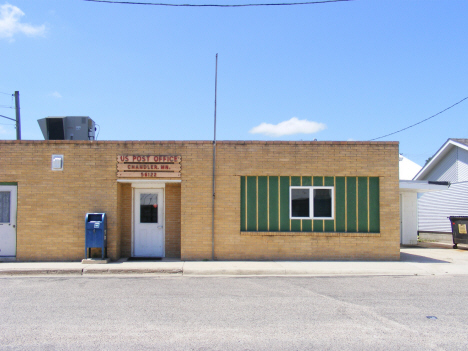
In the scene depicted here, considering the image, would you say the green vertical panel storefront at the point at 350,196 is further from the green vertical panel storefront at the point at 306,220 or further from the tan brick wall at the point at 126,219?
the tan brick wall at the point at 126,219

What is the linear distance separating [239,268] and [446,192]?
1502 centimetres

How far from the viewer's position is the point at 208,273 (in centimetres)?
1064

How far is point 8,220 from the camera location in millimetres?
12148

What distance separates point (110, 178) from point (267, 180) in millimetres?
4592

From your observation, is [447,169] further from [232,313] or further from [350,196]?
[232,313]

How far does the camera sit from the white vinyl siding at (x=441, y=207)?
20.2 m

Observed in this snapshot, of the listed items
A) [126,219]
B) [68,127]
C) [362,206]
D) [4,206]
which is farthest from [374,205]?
[4,206]

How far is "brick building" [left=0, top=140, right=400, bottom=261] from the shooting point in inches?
476

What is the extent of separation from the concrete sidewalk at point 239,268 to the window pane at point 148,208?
4.71 ft

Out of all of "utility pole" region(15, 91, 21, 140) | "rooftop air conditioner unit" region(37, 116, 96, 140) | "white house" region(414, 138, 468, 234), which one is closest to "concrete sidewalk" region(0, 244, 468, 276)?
"rooftop air conditioner unit" region(37, 116, 96, 140)

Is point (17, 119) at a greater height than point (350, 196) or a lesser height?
greater

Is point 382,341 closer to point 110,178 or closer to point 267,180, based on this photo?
point 267,180

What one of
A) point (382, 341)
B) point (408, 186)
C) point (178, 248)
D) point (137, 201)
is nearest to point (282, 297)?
point (382, 341)

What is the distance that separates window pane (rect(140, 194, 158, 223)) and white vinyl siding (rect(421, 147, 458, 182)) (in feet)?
51.2
